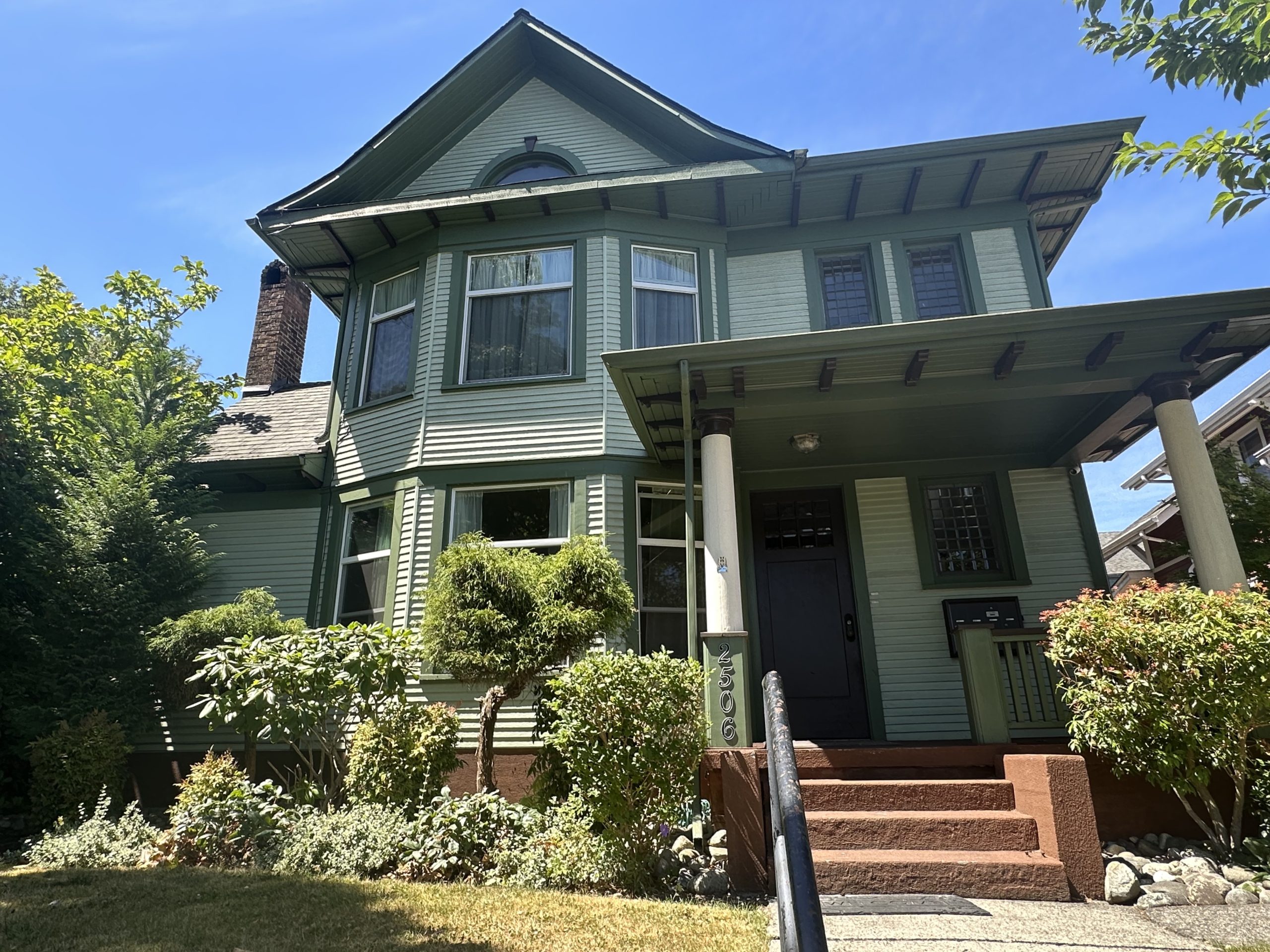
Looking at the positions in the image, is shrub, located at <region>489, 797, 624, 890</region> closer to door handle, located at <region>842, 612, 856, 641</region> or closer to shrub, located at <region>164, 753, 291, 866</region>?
shrub, located at <region>164, 753, 291, 866</region>

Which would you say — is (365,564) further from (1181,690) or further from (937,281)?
(937,281)

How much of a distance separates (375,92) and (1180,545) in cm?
1241

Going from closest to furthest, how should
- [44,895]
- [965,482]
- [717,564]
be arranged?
[44,895] < [717,564] < [965,482]

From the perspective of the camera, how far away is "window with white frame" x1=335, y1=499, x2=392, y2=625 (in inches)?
318

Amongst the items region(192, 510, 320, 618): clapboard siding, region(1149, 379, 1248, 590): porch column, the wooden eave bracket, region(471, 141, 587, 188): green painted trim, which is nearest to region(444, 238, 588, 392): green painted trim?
region(471, 141, 587, 188): green painted trim

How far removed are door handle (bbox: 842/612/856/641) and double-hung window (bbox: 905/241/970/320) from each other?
372 centimetres

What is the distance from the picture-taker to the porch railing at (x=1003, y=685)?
523cm

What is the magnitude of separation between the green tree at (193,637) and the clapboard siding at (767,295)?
19.9 ft

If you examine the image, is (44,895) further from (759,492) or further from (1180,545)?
(1180,545)

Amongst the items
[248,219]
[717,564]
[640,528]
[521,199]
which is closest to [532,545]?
[640,528]

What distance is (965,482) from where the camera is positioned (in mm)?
8109

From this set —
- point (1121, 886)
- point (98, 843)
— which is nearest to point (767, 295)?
point (1121, 886)

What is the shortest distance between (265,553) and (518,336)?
4.06 meters

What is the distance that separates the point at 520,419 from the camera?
8.12 meters
